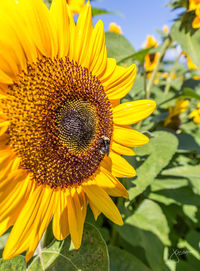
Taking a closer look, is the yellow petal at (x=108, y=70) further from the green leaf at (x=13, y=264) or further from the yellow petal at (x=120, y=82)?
the green leaf at (x=13, y=264)

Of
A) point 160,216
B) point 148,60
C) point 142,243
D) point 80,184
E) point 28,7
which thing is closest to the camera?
point 28,7

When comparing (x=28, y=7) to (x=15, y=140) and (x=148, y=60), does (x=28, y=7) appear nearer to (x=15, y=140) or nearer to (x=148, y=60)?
(x=15, y=140)

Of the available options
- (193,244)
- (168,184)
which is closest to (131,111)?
(168,184)

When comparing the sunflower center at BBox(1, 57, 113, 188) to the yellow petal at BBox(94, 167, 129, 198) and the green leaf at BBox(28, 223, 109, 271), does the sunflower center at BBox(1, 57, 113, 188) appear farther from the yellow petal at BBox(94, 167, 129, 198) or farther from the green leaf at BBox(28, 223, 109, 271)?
the green leaf at BBox(28, 223, 109, 271)

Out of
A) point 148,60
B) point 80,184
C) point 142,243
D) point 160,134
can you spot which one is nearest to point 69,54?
point 80,184

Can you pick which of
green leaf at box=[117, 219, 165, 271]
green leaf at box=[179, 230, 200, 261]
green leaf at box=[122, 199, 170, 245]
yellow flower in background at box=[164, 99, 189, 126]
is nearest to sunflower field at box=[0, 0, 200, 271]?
green leaf at box=[117, 219, 165, 271]

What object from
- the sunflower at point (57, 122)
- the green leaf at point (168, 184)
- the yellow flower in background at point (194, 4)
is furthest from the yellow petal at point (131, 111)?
the green leaf at point (168, 184)
